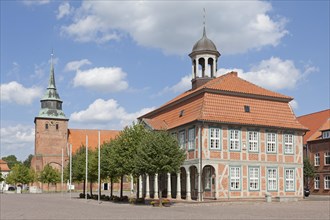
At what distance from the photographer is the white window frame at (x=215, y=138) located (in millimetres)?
42719

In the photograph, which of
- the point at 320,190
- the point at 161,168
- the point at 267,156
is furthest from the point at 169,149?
the point at 320,190

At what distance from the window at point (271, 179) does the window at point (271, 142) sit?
1.78 metres

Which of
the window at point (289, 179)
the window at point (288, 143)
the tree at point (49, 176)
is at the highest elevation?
the window at point (288, 143)

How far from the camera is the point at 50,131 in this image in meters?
94.1

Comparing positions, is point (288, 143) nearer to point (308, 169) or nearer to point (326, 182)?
point (308, 169)

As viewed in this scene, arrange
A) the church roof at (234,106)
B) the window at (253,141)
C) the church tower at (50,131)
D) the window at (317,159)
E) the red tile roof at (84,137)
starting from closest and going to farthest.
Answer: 1. the church roof at (234,106)
2. the window at (253,141)
3. the window at (317,159)
4. the church tower at (50,131)
5. the red tile roof at (84,137)

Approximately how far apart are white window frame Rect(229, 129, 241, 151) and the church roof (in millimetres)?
1009

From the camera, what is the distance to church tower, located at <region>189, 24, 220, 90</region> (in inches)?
1997

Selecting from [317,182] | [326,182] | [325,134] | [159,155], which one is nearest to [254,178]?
[159,155]

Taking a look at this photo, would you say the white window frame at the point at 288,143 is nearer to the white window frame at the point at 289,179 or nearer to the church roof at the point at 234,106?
the church roof at the point at 234,106

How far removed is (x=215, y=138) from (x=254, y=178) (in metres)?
5.38

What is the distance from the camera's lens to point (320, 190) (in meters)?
63.6

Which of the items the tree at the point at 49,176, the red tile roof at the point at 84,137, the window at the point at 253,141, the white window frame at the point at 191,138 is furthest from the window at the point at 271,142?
the red tile roof at the point at 84,137

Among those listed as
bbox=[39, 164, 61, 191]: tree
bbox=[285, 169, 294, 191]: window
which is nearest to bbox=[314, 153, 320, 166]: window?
bbox=[285, 169, 294, 191]: window
